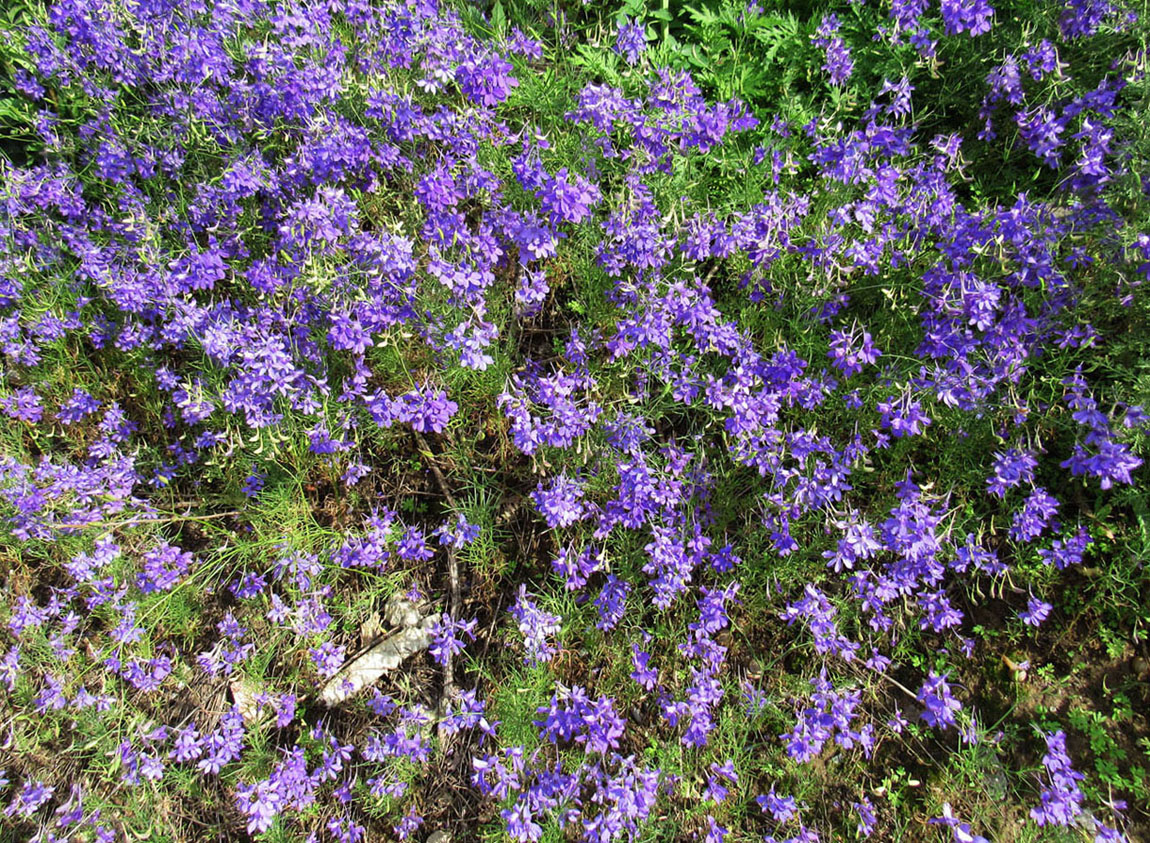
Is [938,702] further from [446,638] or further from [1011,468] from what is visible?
[446,638]

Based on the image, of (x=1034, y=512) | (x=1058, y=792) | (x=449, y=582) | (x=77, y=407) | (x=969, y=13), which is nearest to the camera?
(x=1058, y=792)

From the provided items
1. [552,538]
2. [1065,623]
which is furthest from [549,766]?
[1065,623]

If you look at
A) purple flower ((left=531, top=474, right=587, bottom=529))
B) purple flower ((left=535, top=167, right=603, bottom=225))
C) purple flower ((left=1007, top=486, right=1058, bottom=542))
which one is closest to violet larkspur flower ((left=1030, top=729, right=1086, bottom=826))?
purple flower ((left=1007, top=486, right=1058, bottom=542))

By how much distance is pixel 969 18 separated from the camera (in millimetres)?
2727

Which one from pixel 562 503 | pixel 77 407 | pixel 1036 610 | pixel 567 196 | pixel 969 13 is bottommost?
pixel 77 407

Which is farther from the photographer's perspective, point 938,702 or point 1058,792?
point 938,702

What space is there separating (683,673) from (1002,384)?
5.99ft

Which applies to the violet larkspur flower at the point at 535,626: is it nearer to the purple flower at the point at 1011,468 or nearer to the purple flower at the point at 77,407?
the purple flower at the point at 1011,468

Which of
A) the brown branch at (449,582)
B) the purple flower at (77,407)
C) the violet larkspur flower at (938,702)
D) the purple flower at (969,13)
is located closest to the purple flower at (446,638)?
the brown branch at (449,582)

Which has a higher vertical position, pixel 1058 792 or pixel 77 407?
pixel 1058 792

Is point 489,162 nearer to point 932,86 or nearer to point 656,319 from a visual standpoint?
point 656,319

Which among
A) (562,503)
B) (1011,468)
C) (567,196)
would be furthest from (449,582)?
(1011,468)

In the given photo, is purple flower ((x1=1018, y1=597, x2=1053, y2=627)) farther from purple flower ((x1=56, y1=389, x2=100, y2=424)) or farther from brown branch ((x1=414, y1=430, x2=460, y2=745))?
purple flower ((x1=56, y1=389, x2=100, y2=424))

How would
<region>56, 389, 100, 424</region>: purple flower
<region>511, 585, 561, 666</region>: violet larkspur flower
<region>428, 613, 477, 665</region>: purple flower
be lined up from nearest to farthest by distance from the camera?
1. <region>511, 585, 561, 666</region>: violet larkspur flower
2. <region>428, 613, 477, 665</region>: purple flower
3. <region>56, 389, 100, 424</region>: purple flower
